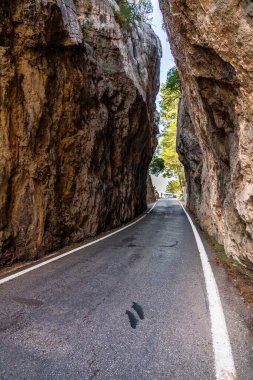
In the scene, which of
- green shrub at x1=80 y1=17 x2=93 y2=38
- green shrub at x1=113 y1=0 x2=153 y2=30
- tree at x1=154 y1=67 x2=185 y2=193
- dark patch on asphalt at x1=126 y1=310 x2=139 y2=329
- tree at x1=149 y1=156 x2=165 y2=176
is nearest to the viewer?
dark patch on asphalt at x1=126 y1=310 x2=139 y2=329

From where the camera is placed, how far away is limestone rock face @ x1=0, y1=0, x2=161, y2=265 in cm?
766

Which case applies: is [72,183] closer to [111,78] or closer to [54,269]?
[54,269]

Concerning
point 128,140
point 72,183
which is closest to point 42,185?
point 72,183

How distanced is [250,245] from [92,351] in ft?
13.6

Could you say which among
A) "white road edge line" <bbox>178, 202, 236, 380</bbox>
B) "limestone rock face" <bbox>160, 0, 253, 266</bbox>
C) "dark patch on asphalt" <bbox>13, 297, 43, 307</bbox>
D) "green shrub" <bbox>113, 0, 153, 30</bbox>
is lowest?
"white road edge line" <bbox>178, 202, 236, 380</bbox>

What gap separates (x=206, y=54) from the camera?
23.2ft

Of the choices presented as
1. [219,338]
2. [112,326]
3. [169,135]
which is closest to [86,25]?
[112,326]

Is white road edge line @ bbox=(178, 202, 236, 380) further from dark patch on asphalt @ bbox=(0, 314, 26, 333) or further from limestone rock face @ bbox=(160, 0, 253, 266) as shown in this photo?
dark patch on asphalt @ bbox=(0, 314, 26, 333)

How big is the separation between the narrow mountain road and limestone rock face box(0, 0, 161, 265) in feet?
7.31

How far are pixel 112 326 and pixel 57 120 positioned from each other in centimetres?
740

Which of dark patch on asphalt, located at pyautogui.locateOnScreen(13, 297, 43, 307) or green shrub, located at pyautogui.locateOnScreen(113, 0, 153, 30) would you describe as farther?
green shrub, located at pyautogui.locateOnScreen(113, 0, 153, 30)

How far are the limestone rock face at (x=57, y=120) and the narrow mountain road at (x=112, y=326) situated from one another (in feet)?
7.31

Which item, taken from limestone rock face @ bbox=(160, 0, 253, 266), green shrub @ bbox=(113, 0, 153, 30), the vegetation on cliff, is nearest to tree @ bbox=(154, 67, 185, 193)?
the vegetation on cliff

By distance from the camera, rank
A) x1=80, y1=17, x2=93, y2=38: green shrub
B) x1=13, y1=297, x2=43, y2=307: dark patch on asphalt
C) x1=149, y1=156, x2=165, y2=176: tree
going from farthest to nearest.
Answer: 1. x1=149, y1=156, x2=165, y2=176: tree
2. x1=80, y1=17, x2=93, y2=38: green shrub
3. x1=13, y1=297, x2=43, y2=307: dark patch on asphalt
